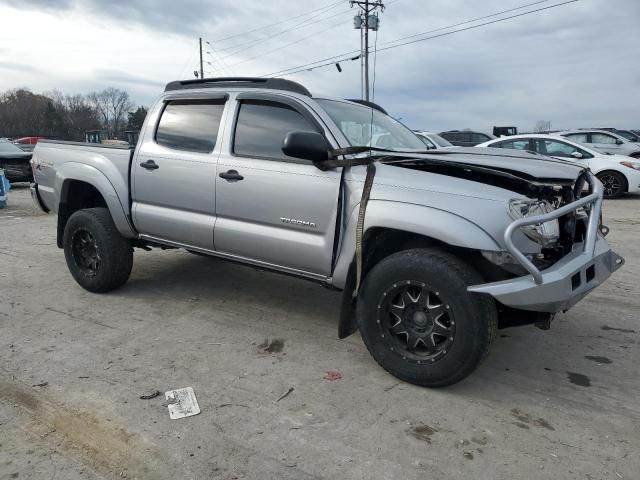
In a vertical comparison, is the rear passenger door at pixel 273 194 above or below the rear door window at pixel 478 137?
below

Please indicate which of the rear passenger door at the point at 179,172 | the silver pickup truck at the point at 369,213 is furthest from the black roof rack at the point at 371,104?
the rear passenger door at the point at 179,172

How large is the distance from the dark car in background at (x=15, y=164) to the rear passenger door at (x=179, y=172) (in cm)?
1222

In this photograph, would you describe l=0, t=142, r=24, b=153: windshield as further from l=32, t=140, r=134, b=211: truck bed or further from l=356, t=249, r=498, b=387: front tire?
l=356, t=249, r=498, b=387: front tire

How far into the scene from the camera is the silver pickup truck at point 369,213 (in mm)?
2883

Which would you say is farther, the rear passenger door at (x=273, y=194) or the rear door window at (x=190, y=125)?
the rear door window at (x=190, y=125)

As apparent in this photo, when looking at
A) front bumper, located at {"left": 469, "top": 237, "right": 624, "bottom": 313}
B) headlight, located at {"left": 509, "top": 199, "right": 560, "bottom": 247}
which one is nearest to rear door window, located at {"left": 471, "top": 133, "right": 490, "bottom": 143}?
headlight, located at {"left": 509, "top": 199, "right": 560, "bottom": 247}

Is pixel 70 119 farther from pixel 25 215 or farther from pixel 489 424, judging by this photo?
pixel 489 424

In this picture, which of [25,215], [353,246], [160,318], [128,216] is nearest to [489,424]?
[353,246]

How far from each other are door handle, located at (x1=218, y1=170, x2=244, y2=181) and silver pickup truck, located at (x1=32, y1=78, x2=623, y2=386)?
0.01 metres

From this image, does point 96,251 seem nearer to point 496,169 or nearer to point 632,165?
point 496,169

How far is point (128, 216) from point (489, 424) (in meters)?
3.44

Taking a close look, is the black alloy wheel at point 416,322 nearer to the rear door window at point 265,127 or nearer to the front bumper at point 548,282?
the front bumper at point 548,282

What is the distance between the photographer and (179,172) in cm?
423

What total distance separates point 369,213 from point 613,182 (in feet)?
38.0
